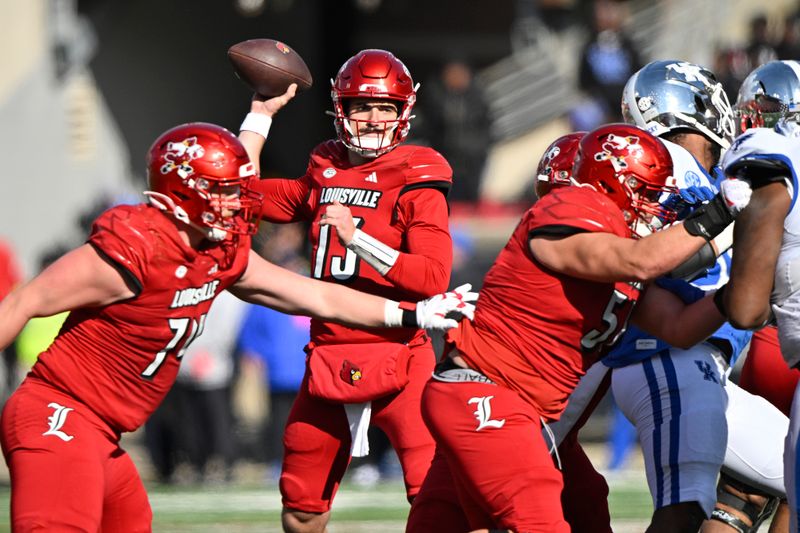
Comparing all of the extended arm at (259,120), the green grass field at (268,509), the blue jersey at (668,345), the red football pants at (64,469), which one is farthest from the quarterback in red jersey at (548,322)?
the green grass field at (268,509)

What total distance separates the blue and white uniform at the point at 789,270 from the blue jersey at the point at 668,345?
66 centimetres

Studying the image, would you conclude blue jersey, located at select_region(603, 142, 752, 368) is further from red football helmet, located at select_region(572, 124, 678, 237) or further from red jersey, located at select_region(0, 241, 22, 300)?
red jersey, located at select_region(0, 241, 22, 300)

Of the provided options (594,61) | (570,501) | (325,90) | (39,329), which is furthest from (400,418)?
(325,90)

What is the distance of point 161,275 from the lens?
4.40 meters

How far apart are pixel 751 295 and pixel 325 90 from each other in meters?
12.2

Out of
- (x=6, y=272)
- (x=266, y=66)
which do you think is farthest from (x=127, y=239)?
(x=6, y=272)

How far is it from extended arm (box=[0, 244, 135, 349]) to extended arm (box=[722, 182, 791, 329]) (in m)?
1.88

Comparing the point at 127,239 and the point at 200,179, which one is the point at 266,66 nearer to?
the point at 200,179

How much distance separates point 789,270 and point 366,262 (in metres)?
1.69

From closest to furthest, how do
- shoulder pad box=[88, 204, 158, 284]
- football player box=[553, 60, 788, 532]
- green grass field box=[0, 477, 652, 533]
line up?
shoulder pad box=[88, 204, 158, 284] → football player box=[553, 60, 788, 532] → green grass field box=[0, 477, 652, 533]

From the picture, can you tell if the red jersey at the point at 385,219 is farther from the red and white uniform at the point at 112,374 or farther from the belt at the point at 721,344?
the belt at the point at 721,344

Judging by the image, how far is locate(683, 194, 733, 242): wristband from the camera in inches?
161

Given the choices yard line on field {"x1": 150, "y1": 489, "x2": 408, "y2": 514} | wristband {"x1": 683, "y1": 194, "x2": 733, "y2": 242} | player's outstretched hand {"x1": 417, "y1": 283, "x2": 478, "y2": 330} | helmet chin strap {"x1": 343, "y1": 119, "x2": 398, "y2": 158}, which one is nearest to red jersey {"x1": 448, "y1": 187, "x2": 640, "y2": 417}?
player's outstretched hand {"x1": 417, "y1": 283, "x2": 478, "y2": 330}

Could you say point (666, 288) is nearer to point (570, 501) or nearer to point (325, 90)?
point (570, 501)
